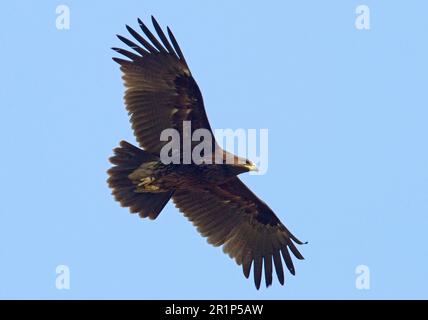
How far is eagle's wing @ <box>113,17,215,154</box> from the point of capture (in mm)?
17734

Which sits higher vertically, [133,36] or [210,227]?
[133,36]

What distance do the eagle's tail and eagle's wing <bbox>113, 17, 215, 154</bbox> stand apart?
229 millimetres

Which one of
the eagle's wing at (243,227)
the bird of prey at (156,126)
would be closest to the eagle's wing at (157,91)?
the bird of prey at (156,126)

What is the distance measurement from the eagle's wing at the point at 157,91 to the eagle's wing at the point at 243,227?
1660mm

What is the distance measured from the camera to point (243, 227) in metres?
19.6

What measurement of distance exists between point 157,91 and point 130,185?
1699mm

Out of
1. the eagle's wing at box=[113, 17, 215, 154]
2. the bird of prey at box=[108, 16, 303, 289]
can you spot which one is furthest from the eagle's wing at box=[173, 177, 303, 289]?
the eagle's wing at box=[113, 17, 215, 154]

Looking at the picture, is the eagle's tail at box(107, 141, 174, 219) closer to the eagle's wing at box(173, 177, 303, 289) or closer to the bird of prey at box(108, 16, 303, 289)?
the bird of prey at box(108, 16, 303, 289)
